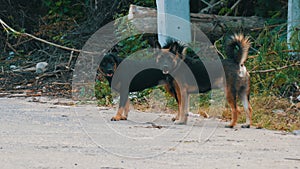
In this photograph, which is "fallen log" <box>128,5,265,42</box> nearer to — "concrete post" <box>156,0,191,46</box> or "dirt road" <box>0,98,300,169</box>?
"concrete post" <box>156,0,191,46</box>

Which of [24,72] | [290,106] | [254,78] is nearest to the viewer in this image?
[290,106]

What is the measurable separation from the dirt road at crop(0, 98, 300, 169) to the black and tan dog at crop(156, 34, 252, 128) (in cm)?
32

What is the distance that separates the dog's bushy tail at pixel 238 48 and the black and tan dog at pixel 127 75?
0.82m

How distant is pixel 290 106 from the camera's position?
941 centimetres

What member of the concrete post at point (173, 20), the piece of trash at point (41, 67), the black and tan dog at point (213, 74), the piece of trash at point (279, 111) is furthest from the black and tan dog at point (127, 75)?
the piece of trash at point (41, 67)

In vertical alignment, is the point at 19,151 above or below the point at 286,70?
below

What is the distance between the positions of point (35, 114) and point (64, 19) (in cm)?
720

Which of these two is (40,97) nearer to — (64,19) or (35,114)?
(35,114)

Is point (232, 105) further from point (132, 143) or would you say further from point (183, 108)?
point (132, 143)

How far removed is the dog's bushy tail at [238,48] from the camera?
8.08 m

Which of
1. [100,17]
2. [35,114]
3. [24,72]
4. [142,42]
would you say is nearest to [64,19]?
[100,17]

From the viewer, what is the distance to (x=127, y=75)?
8664 millimetres

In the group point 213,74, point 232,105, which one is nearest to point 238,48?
point 213,74

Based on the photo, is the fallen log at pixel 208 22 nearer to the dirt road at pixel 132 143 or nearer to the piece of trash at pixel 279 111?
the piece of trash at pixel 279 111
